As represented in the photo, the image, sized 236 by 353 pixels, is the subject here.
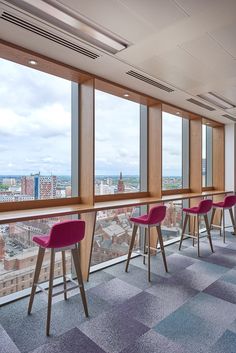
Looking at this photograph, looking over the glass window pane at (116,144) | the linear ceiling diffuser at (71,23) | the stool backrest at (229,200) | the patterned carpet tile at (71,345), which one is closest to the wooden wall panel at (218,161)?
the stool backrest at (229,200)

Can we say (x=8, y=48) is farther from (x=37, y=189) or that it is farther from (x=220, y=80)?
(x=220, y=80)

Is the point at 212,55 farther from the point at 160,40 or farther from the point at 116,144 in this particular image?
the point at 116,144

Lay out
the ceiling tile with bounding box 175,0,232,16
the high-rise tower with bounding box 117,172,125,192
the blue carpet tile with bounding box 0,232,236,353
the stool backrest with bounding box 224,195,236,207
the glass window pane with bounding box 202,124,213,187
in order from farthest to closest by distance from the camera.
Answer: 1. the glass window pane with bounding box 202,124,213,187
2. the stool backrest with bounding box 224,195,236,207
3. the high-rise tower with bounding box 117,172,125,192
4. the blue carpet tile with bounding box 0,232,236,353
5. the ceiling tile with bounding box 175,0,232,16

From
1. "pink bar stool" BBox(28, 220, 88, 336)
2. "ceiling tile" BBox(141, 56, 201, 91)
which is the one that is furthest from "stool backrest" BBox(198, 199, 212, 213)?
"pink bar stool" BBox(28, 220, 88, 336)

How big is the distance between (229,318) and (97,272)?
5.80 ft

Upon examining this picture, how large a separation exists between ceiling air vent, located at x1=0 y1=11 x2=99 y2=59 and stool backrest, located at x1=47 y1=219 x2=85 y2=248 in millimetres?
1816

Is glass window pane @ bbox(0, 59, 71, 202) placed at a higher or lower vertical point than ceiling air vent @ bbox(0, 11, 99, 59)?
lower

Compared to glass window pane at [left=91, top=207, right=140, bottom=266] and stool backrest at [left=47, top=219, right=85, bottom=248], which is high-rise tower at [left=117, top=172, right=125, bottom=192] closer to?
glass window pane at [left=91, top=207, right=140, bottom=266]

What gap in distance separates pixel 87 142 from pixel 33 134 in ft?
2.34

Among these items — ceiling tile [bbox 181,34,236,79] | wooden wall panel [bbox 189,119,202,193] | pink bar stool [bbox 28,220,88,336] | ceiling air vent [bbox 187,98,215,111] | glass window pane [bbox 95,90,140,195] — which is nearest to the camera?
pink bar stool [bbox 28,220,88,336]

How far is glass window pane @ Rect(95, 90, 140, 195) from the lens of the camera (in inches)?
153

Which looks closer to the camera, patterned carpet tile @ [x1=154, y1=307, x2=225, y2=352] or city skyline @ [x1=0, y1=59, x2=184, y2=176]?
patterned carpet tile @ [x1=154, y1=307, x2=225, y2=352]

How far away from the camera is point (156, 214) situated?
3.40 m

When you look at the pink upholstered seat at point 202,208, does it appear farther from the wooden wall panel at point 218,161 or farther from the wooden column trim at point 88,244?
the wooden wall panel at point 218,161
